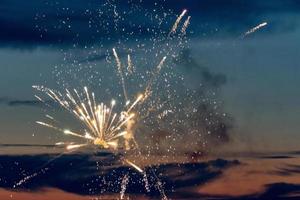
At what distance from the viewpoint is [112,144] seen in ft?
120

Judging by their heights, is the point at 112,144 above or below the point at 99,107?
below

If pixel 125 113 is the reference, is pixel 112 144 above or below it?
below

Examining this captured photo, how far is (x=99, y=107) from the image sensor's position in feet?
117

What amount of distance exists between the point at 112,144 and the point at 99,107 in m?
7.97

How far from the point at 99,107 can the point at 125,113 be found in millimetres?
5259

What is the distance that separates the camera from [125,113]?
36.7 m

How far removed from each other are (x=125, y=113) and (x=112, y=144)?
268 inches

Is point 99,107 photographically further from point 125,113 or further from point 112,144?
point 112,144

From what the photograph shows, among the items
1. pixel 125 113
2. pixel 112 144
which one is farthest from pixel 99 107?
pixel 112 144
